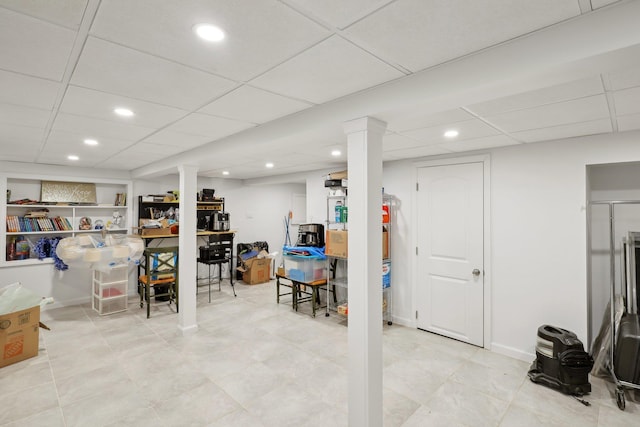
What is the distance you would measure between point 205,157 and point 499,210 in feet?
11.1

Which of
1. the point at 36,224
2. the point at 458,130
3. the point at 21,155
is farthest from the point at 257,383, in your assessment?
the point at 36,224

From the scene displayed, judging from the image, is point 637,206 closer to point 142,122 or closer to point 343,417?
point 343,417

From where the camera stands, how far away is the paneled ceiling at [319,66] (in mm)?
1157

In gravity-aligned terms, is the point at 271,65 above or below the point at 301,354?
above

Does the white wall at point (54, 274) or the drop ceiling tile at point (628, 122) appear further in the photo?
the white wall at point (54, 274)

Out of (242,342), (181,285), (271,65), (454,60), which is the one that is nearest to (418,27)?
(454,60)

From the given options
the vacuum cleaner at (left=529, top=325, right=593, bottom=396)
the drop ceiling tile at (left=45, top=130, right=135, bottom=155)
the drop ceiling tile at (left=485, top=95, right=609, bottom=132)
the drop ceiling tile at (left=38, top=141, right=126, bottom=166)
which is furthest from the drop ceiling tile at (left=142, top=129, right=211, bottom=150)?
the vacuum cleaner at (left=529, top=325, right=593, bottom=396)

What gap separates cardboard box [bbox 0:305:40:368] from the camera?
10.5 feet

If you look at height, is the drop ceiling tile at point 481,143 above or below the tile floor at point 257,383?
above

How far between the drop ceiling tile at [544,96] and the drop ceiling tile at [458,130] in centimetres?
29

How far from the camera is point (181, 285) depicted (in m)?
4.03

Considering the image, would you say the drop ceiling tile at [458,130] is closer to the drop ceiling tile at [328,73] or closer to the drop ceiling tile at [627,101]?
the drop ceiling tile at [627,101]

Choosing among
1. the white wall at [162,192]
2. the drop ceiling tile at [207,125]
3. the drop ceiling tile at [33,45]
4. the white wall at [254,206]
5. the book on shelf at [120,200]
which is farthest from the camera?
the white wall at [254,206]

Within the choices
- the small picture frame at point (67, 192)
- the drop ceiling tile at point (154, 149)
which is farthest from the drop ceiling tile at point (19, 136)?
the small picture frame at point (67, 192)
